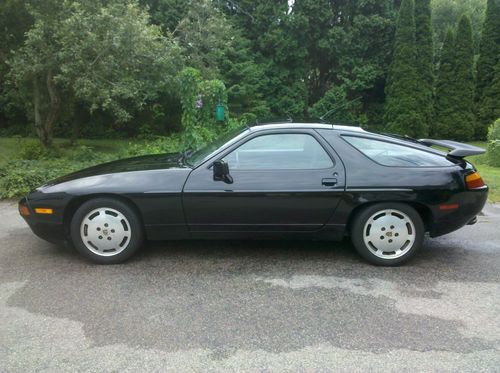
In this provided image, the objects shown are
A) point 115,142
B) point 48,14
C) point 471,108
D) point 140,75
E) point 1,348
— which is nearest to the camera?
point 1,348

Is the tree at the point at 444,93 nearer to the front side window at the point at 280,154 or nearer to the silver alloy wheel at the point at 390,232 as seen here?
the silver alloy wheel at the point at 390,232

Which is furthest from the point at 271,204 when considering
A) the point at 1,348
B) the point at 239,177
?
the point at 1,348

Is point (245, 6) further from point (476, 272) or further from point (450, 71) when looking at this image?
point (476, 272)

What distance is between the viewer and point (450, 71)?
69.5 feet

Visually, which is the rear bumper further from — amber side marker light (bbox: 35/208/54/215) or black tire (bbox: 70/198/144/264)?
amber side marker light (bbox: 35/208/54/215)

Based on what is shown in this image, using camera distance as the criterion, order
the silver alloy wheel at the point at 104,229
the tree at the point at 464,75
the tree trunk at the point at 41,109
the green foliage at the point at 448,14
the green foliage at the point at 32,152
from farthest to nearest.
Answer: the green foliage at the point at 448,14, the tree at the point at 464,75, the tree trunk at the point at 41,109, the green foliage at the point at 32,152, the silver alloy wheel at the point at 104,229

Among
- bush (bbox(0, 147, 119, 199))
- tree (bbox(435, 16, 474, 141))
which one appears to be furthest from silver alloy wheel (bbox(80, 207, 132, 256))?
tree (bbox(435, 16, 474, 141))

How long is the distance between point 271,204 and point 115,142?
596 inches

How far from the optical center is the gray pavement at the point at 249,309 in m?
2.78

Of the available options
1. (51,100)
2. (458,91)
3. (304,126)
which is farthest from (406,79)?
(304,126)

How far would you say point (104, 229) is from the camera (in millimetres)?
4180

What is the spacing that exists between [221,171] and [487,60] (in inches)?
852

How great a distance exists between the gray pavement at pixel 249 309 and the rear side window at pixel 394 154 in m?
0.94

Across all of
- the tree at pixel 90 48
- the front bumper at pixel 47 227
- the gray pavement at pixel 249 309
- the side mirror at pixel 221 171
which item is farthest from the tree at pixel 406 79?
the front bumper at pixel 47 227
